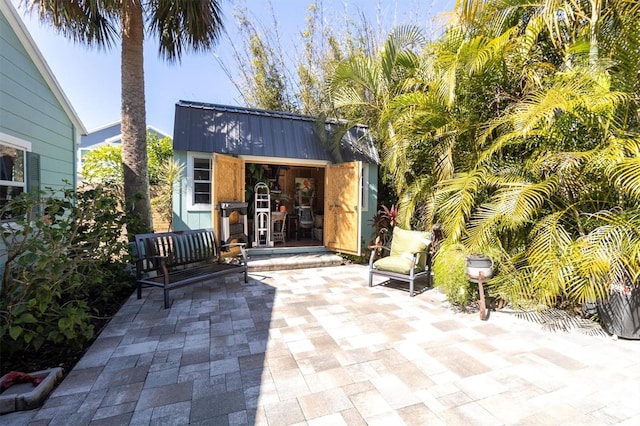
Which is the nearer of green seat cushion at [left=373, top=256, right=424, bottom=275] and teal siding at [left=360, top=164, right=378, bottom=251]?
green seat cushion at [left=373, top=256, right=424, bottom=275]

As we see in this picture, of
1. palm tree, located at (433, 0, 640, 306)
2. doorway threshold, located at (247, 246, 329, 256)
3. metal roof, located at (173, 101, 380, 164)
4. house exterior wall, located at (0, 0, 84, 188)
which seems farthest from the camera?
doorway threshold, located at (247, 246, 329, 256)

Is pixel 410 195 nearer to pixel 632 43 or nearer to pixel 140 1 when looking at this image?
pixel 632 43

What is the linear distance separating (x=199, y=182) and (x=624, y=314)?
659 cm

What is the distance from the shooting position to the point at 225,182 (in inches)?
242

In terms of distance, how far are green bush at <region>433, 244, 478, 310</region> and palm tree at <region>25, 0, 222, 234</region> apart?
15.5ft

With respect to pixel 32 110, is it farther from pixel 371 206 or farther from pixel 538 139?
pixel 538 139

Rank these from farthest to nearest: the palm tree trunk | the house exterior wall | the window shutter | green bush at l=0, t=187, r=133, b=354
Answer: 1. the palm tree trunk
2. the window shutter
3. the house exterior wall
4. green bush at l=0, t=187, r=133, b=354

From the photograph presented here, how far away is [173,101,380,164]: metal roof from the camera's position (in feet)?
20.4

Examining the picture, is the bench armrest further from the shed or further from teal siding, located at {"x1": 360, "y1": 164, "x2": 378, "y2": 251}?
teal siding, located at {"x1": 360, "y1": 164, "x2": 378, "y2": 251}

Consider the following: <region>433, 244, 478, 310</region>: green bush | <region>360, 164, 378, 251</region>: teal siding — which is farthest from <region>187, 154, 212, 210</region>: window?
<region>433, 244, 478, 310</region>: green bush

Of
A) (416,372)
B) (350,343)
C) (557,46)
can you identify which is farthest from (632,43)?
(350,343)

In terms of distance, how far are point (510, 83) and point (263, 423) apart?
4.82 metres

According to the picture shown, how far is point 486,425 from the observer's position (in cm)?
192

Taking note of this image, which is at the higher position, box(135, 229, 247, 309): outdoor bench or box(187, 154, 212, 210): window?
box(187, 154, 212, 210): window
